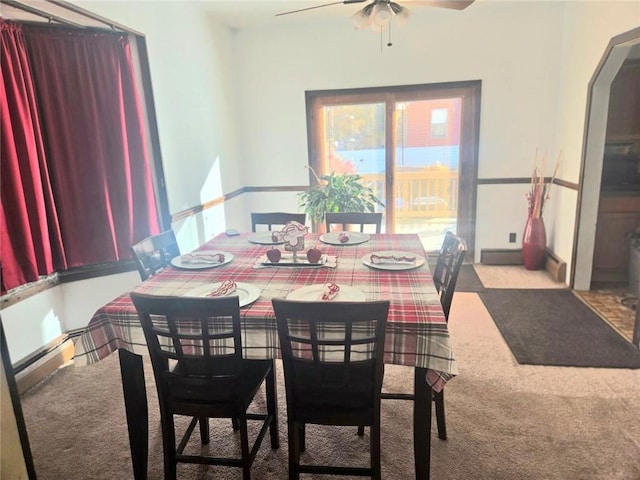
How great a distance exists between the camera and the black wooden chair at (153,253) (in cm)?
224

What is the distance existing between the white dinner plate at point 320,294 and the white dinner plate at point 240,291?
0.51 ft

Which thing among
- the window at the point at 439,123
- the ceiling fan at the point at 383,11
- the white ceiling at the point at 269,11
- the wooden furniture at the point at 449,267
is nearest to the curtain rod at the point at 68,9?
the white ceiling at the point at 269,11

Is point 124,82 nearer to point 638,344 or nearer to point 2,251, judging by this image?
point 2,251

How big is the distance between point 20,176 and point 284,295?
1859 millimetres

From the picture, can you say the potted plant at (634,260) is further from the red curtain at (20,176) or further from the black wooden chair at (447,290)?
the red curtain at (20,176)

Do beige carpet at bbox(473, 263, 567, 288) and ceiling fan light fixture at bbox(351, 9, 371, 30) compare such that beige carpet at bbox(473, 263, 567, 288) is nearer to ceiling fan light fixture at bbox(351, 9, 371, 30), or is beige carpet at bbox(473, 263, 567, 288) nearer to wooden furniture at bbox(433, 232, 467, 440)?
wooden furniture at bbox(433, 232, 467, 440)

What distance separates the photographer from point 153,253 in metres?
2.38

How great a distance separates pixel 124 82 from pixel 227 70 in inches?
76.5

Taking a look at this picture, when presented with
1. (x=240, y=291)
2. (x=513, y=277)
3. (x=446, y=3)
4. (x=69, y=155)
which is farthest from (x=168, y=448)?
(x=513, y=277)

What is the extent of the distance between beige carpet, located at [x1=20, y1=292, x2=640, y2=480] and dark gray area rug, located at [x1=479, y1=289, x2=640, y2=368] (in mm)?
138

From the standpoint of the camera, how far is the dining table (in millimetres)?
1576

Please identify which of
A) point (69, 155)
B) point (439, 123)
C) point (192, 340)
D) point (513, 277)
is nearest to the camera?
point (192, 340)

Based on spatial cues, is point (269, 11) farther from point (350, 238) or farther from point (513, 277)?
point (513, 277)

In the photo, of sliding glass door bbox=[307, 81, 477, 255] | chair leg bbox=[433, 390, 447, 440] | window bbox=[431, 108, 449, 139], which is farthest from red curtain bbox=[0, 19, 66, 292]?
window bbox=[431, 108, 449, 139]
